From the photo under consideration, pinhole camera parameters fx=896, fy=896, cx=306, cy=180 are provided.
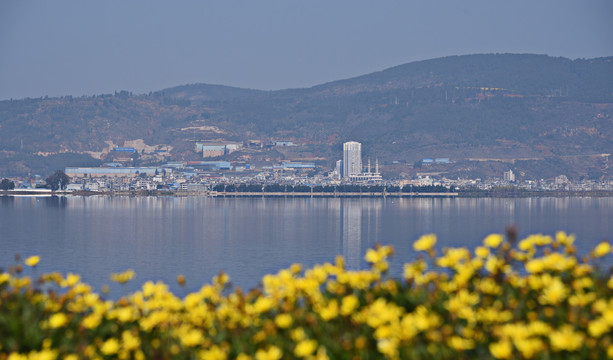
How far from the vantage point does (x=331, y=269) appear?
6621mm

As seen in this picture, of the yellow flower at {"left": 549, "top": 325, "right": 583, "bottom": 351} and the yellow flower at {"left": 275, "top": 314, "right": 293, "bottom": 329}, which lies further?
the yellow flower at {"left": 275, "top": 314, "right": 293, "bottom": 329}

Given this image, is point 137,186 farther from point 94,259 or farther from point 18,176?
point 94,259

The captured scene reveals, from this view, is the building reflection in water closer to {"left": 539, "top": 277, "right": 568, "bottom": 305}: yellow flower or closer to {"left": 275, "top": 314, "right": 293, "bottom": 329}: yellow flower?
{"left": 539, "top": 277, "right": 568, "bottom": 305}: yellow flower

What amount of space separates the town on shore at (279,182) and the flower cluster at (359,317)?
140m

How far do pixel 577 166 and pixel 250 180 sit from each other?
229ft

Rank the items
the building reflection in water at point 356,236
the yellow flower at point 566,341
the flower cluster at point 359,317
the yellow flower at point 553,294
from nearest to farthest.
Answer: the yellow flower at point 566,341 → the flower cluster at point 359,317 → the yellow flower at point 553,294 → the building reflection in water at point 356,236

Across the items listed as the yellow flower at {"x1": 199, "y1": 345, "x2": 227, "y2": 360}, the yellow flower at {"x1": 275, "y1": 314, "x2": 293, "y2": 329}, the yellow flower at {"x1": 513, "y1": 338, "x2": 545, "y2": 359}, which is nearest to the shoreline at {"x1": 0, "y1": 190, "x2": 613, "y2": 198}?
the yellow flower at {"x1": 275, "y1": 314, "x2": 293, "y2": 329}

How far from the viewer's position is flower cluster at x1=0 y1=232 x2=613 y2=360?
5094 mm

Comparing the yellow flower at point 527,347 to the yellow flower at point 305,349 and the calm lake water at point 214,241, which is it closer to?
the yellow flower at point 305,349

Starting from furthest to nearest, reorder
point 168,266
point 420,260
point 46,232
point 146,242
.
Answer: point 46,232 < point 146,242 < point 168,266 < point 420,260

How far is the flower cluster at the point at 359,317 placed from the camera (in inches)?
201

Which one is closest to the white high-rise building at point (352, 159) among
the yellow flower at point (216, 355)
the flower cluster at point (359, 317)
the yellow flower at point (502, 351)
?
the flower cluster at point (359, 317)

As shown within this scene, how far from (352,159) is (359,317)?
188930mm

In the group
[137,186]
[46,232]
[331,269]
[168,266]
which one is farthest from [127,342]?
[137,186]
